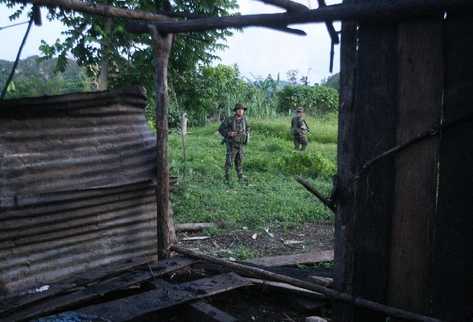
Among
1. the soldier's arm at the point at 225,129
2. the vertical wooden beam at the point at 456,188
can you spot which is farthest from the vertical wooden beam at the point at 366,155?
the soldier's arm at the point at 225,129

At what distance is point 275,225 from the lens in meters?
7.45

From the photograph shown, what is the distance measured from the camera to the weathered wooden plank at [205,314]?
3.11 m

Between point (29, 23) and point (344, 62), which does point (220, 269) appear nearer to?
point (344, 62)

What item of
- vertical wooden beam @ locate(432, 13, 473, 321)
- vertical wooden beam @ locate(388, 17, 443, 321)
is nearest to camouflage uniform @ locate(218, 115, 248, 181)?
vertical wooden beam @ locate(388, 17, 443, 321)

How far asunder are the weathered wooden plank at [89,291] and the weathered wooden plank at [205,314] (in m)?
0.60

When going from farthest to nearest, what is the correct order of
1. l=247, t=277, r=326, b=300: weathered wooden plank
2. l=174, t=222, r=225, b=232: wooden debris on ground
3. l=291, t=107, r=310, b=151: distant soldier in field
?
l=291, t=107, r=310, b=151: distant soldier in field < l=174, t=222, r=225, b=232: wooden debris on ground < l=247, t=277, r=326, b=300: weathered wooden plank

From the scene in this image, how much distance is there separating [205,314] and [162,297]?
38cm

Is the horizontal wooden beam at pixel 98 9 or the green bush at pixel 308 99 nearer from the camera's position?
the horizontal wooden beam at pixel 98 9

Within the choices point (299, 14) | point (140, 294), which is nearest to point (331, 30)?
point (299, 14)

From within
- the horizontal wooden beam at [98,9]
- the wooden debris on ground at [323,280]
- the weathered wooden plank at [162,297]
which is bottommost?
the weathered wooden plank at [162,297]

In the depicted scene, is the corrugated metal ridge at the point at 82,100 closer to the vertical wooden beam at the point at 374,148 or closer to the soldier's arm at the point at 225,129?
the vertical wooden beam at the point at 374,148

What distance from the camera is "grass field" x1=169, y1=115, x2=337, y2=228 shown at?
7.80 m

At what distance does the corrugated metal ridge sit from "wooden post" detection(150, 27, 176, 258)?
0.63ft

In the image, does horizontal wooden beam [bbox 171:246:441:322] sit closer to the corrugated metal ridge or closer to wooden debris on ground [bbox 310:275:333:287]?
wooden debris on ground [bbox 310:275:333:287]
